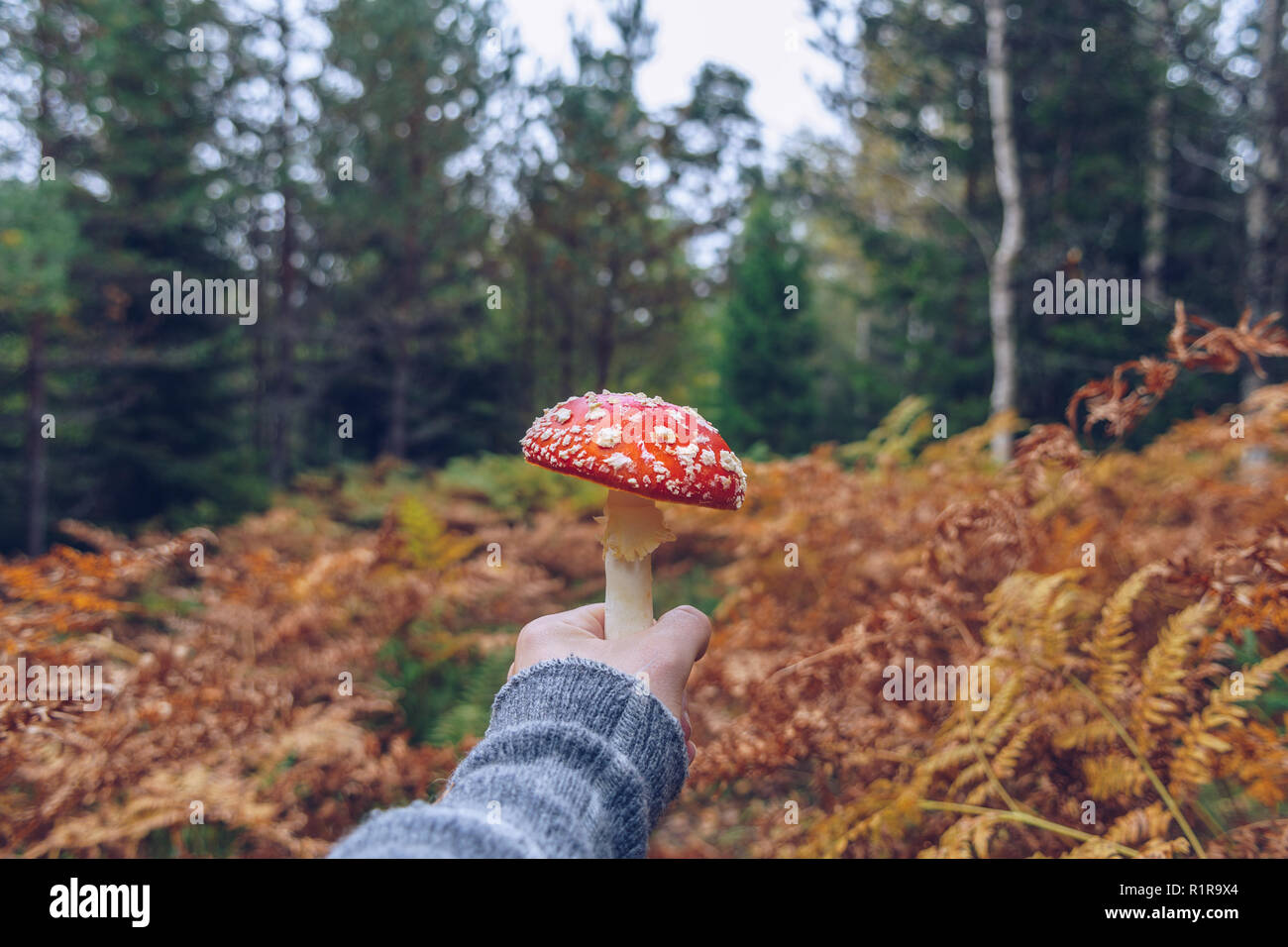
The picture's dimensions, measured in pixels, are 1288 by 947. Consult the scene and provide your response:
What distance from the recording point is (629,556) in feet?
4.88

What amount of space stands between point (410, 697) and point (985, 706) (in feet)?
9.03

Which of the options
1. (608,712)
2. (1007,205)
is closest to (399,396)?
(1007,205)

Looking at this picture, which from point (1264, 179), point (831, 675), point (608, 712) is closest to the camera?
point (608, 712)

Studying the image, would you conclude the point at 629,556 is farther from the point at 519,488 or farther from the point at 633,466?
the point at 519,488

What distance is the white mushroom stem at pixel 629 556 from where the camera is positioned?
1492 millimetres

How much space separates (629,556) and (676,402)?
4.45 m

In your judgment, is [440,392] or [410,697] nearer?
[410,697]

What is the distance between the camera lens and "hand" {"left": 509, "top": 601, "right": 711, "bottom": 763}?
1337 millimetres

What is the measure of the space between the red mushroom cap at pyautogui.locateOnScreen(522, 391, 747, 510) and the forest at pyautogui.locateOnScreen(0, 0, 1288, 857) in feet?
3.42

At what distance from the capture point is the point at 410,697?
3705 mm

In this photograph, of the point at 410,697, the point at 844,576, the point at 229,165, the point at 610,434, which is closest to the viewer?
the point at 610,434

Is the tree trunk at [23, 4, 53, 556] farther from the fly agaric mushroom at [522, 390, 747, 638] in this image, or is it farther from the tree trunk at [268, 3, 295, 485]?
the fly agaric mushroom at [522, 390, 747, 638]

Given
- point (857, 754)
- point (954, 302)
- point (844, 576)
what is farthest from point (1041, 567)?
point (954, 302)

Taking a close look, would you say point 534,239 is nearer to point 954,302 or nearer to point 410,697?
point 954,302
